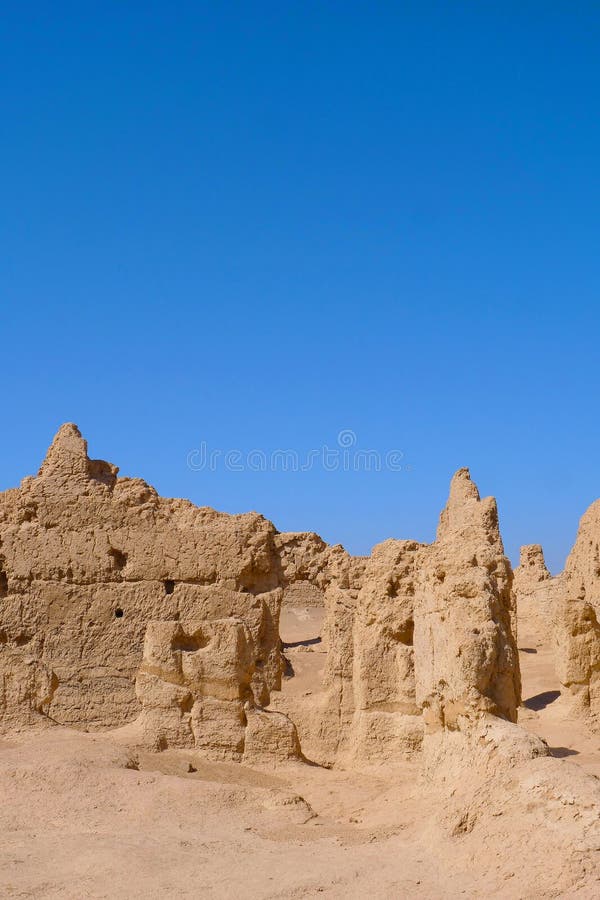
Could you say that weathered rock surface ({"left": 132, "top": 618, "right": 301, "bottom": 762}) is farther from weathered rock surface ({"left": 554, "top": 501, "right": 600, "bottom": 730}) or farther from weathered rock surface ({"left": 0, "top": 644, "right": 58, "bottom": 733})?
weathered rock surface ({"left": 554, "top": 501, "right": 600, "bottom": 730})

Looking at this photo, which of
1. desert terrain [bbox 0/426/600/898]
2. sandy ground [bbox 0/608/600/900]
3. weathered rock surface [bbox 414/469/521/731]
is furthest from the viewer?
weathered rock surface [bbox 414/469/521/731]

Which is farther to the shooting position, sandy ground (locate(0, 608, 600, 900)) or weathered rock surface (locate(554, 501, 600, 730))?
weathered rock surface (locate(554, 501, 600, 730))

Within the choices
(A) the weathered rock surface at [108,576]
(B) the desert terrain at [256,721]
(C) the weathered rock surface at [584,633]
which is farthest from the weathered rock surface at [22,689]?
(C) the weathered rock surface at [584,633]

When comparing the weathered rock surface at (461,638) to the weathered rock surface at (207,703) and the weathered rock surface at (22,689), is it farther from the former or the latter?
the weathered rock surface at (22,689)

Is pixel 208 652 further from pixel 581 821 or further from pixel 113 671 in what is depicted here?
pixel 581 821

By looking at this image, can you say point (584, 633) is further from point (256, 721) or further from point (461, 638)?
point (461, 638)

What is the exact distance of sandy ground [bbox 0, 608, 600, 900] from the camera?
255 inches

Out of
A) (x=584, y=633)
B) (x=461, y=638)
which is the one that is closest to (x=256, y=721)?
(x=461, y=638)

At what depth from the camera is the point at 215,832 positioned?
7.96 m

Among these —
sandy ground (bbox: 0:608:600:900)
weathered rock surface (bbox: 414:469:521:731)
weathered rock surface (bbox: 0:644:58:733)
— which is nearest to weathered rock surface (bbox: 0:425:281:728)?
weathered rock surface (bbox: 0:644:58:733)

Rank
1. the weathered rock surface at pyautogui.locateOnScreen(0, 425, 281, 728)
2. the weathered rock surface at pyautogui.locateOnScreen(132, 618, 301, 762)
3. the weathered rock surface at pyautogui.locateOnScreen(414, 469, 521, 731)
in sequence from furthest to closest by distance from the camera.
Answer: the weathered rock surface at pyautogui.locateOnScreen(0, 425, 281, 728)
the weathered rock surface at pyautogui.locateOnScreen(132, 618, 301, 762)
the weathered rock surface at pyautogui.locateOnScreen(414, 469, 521, 731)

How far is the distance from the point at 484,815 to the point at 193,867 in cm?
206

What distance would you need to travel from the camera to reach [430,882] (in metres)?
6.39

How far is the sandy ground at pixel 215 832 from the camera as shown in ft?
21.3
